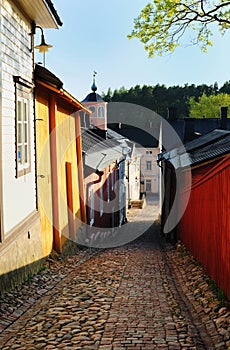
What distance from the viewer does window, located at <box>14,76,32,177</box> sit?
7.93 metres

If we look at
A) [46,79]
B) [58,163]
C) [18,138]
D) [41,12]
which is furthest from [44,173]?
[41,12]

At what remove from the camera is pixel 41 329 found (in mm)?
5621

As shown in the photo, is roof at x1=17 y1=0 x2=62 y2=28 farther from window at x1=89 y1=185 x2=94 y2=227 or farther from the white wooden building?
window at x1=89 y1=185 x2=94 y2=227

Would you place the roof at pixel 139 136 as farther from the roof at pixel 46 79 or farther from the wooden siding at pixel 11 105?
the wooden siding at pixel 11 105

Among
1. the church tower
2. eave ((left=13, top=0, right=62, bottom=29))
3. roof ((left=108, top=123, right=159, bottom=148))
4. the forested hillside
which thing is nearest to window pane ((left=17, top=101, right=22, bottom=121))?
eave ((left=13, top=0, right=62, bottom=29))

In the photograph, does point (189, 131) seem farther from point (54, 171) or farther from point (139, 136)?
point (139, 136)

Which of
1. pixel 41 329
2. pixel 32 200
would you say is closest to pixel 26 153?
pixel 32 200

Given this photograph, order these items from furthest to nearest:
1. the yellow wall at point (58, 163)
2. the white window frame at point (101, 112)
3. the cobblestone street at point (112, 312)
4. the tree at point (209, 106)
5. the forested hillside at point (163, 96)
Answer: the forested hillside at point (163, 96)
the tree at point (209, 106)
the white window frame at point (101, 112)
the yellow wall at point (58, 163)
the cobblestone street at point (112, 312)

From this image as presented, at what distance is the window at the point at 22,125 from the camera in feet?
26.0

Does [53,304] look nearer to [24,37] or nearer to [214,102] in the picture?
[24,37]

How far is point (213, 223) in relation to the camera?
8.35m

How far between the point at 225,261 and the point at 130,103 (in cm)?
7488

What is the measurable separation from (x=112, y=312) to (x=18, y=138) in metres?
3.44

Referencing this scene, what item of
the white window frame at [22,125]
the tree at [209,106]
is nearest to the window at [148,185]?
the tree at [209,106]
